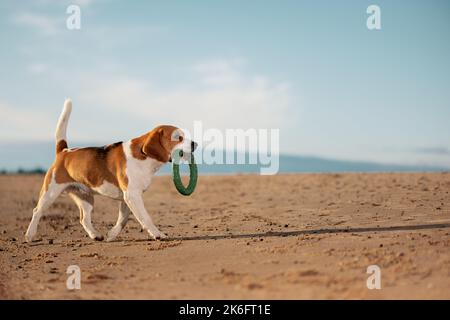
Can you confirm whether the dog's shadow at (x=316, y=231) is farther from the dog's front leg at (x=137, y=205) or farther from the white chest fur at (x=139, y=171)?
the white chest fur at (x=139, y=171)

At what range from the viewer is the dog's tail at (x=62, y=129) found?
9781mm

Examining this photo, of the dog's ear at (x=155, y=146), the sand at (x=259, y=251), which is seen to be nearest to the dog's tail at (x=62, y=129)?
the sand at (x=259, y=251)

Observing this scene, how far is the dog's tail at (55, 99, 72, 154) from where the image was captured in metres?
9.78

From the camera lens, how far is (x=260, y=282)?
575 centimetres

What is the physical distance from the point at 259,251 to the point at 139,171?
2.50 metres

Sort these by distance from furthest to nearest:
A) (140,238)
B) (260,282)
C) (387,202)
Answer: (387,202)
(140,238)
(260,282)

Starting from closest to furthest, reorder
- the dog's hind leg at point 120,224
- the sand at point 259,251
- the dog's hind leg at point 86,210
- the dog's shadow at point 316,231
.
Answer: the sand at point 259,251 < the dog's shadow at point 316,231 < the dog's hind leg at point 120,224 < the dog's hind leg at point 86,210

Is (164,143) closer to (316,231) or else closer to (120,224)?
(120,224)

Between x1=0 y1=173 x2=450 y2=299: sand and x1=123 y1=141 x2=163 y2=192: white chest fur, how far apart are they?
935 millimetres

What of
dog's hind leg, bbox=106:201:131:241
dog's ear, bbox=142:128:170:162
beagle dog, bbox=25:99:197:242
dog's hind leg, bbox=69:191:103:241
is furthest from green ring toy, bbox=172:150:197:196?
dog's hind leg, bbox=69:191:103:241

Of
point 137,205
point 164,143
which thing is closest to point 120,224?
point 137,205
